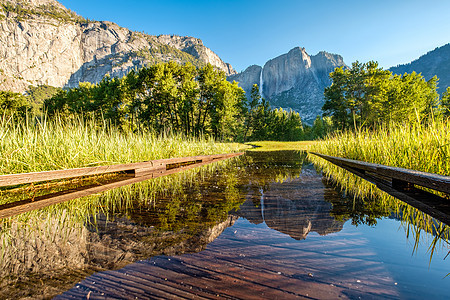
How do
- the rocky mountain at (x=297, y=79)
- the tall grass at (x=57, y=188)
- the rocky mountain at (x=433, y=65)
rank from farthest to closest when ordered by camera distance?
the rocky mountain at (x=433, y=65) < the rocky mountain at (x=297, y=79) < the tall grass at (x=57, y=188)

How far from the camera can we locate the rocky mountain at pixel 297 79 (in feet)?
476

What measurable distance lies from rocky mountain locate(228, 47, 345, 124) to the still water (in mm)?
146608

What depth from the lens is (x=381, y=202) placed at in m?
2.77

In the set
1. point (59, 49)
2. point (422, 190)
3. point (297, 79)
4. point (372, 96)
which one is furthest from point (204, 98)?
point (59, 49)

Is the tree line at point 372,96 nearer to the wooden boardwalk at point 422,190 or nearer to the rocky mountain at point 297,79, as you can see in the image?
the wooden boardwalk at point 422,190

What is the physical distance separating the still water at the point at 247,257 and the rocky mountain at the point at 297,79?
146608 millimetres

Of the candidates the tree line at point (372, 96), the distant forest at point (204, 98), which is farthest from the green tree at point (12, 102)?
the tree line at point (372, 96)

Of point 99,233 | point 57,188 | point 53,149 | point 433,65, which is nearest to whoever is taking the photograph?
point 99,233

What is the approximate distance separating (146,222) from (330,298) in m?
1.69

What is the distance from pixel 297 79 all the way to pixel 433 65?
4907 inches

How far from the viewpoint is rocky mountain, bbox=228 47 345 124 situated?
145 m

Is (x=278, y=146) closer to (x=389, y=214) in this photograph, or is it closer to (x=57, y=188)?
(x=389, y=214)

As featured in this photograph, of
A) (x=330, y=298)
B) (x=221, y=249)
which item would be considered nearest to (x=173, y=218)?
(x=221, y=249)

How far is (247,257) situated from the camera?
1.42 meters
